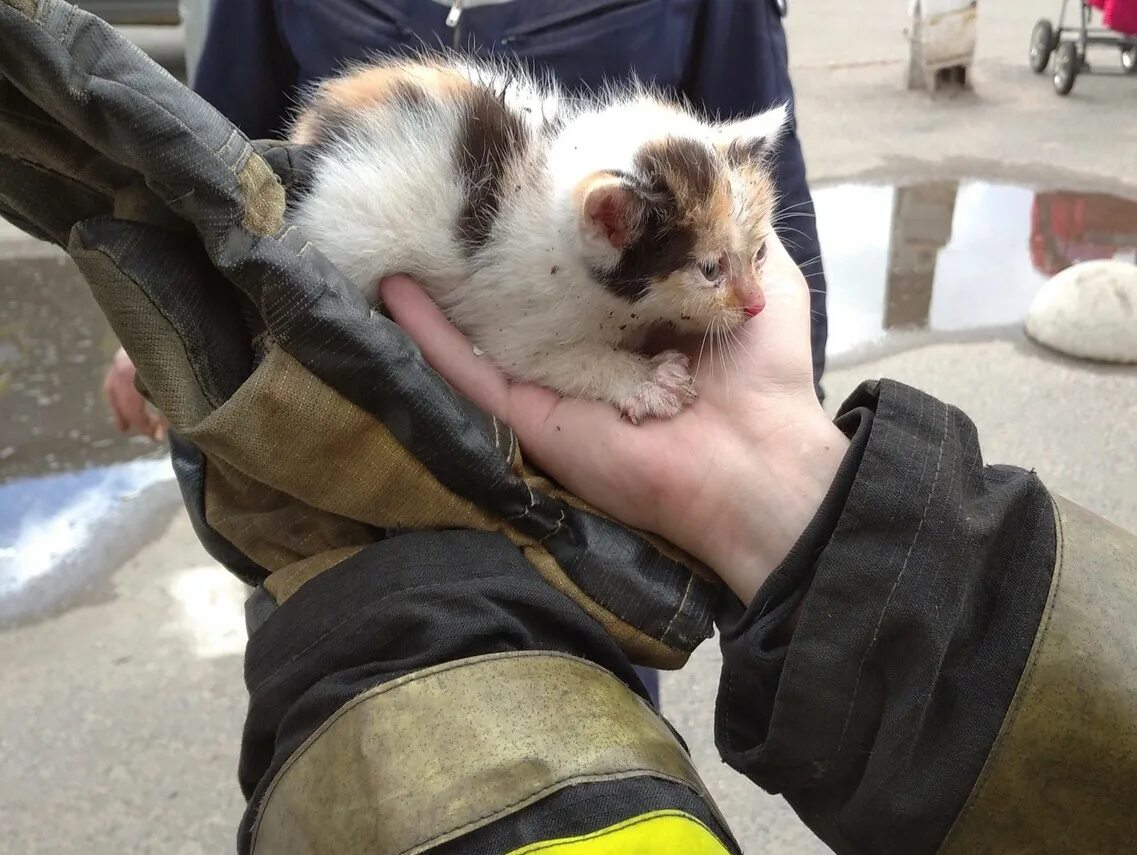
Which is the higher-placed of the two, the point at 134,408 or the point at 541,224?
the point at 541,224

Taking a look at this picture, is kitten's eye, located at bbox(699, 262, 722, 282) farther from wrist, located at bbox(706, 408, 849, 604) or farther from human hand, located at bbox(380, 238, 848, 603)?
wrist, located at bbox(706, 408, 849, 604)

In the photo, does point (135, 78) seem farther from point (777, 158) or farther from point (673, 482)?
point (777, 158)

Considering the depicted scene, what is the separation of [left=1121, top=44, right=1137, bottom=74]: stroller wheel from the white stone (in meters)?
3.44

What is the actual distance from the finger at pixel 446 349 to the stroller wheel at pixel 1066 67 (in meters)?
5.15

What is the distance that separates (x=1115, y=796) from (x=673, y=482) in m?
0.41

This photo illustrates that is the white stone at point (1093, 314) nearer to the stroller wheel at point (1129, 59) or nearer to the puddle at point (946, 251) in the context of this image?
the puddle at point (946, 251)

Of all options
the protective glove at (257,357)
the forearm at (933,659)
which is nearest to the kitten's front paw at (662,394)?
the protective glove at (257,357)

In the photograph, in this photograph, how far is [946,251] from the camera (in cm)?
329

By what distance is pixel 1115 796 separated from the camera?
677mm

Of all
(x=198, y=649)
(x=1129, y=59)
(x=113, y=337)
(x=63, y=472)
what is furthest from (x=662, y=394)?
(x=1129, y=59)

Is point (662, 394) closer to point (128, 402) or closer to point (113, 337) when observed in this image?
point (128, 402)

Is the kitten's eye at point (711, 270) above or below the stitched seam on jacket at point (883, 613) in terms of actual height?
above

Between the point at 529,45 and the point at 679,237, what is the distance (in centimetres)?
41

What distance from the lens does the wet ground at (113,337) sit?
205cm
